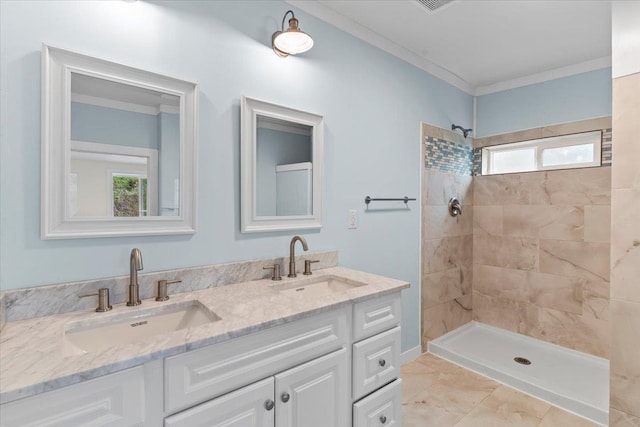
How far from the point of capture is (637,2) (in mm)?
1576

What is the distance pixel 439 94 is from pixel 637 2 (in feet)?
4.80

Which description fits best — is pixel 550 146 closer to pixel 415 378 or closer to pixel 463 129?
pixel 463 129

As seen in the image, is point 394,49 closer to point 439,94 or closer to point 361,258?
point 439,94

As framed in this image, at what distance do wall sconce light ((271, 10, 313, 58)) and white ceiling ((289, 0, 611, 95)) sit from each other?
28 cm

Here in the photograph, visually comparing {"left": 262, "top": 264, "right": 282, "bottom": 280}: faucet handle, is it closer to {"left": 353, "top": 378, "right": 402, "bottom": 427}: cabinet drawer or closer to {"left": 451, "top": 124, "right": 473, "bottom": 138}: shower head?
{"left": 353, "top": 378, "right": 402, "bottom": 427}: cabinet drawer

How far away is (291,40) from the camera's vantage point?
1.72m

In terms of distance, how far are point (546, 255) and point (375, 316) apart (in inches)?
89.4

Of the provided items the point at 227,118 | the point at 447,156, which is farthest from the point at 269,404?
the point at 447,156

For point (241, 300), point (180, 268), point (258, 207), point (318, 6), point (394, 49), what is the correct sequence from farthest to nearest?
point (394, 49) < point (318, 6) < point (258, 207) < point (180, 268) < point (241, 300)

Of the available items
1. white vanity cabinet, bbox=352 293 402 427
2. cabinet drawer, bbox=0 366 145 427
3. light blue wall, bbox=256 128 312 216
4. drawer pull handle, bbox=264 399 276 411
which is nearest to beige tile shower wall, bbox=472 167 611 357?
white vanity cabinet, bbox=352 293 402 427

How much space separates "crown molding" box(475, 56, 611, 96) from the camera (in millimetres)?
2684

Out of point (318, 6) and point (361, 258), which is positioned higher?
point (318, 6)

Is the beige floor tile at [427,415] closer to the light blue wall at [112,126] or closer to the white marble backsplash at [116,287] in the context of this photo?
the white marble backsplash at [116,287]

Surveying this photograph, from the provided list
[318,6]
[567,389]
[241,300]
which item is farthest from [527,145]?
[241,300]
